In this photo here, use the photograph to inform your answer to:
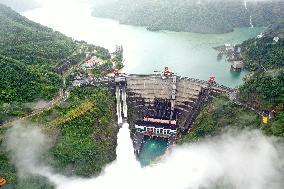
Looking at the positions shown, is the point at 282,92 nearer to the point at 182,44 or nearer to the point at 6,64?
the point at 6,64

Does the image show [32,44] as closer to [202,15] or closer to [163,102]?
[163,102]

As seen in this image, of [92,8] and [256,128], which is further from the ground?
[92,8]

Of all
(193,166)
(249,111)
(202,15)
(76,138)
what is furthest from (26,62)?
(202,15)

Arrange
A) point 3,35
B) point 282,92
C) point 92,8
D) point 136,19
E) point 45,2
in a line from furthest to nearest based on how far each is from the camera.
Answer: point 45,2 → point 92,8 → point 136,19 → point 3,35 → point 282,92

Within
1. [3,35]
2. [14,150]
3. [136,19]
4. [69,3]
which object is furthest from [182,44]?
[69,3]

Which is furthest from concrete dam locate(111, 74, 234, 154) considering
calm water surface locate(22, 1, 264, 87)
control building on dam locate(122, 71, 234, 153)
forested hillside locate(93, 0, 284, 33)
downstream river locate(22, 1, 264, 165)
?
forested hillside locate(93, 0, 284, 33)

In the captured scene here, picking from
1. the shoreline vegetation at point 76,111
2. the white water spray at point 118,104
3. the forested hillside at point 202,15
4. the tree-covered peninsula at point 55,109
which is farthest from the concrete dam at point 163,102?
the forested hillside at point 202,15

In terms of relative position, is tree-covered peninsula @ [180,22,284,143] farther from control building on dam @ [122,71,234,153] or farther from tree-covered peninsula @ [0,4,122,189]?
tree-covered peninsula @ [0,4,122,189]

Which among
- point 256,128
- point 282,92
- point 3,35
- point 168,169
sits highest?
point 3,35
